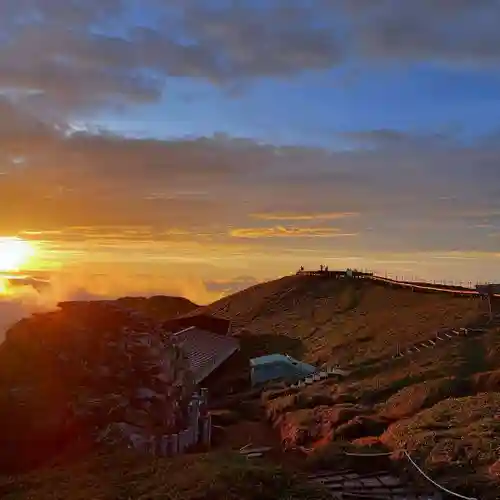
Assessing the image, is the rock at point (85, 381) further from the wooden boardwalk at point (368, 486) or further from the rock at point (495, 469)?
the rock at point (495, 469)

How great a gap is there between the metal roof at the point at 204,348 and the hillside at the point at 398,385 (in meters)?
4.38

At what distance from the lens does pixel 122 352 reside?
27.9m

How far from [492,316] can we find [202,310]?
5291 centimetres

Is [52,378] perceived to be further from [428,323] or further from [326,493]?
[428,323]

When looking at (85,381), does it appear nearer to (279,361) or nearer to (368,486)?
(368,486)


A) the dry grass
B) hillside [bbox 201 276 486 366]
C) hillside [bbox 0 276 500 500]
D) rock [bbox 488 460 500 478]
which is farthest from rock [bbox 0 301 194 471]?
hillside [bbox 201 276 486 366]

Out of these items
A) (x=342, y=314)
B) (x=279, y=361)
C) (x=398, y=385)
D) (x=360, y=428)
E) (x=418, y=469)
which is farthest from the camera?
(x=342, y=314)

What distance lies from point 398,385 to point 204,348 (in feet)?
76.5

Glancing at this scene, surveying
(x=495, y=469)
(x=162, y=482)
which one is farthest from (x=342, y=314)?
(x=162, y=482)

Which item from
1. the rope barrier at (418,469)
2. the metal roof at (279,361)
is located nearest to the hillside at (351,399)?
the rope barrier at (418,469)

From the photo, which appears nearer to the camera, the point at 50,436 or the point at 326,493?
the point at 326,493

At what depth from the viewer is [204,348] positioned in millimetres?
60500

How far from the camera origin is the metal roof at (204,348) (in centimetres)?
5556

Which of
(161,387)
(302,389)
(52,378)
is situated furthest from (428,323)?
(52,378)
